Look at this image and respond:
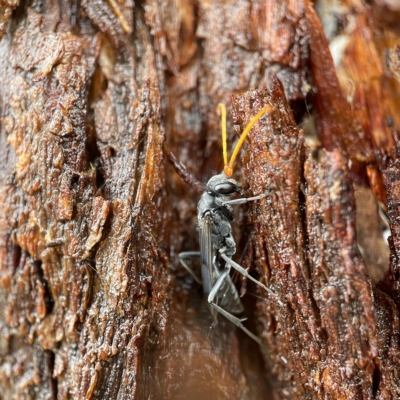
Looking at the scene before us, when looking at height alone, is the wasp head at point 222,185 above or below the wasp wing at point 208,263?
above

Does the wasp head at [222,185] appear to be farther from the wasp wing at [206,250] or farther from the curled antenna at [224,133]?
the wasp wing at [206,250]

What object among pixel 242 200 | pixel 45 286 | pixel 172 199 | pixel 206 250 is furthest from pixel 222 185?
pixel 45 286

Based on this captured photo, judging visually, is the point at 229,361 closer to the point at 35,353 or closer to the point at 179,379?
the point at 179,379

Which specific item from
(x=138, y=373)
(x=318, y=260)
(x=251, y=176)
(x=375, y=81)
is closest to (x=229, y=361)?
(x=138, y=373)

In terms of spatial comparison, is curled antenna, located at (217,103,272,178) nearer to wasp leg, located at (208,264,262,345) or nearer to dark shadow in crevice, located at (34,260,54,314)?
wasp leg, located at (208,264,262,345)

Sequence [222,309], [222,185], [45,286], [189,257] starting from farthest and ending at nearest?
[189,257] < [222,185] < [222,309] < [45,286]

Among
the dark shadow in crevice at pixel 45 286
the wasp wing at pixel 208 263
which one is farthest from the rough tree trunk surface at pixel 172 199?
the wasp wing at pixel 208 263

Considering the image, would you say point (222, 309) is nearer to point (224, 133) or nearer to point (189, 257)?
point (189, 257)
